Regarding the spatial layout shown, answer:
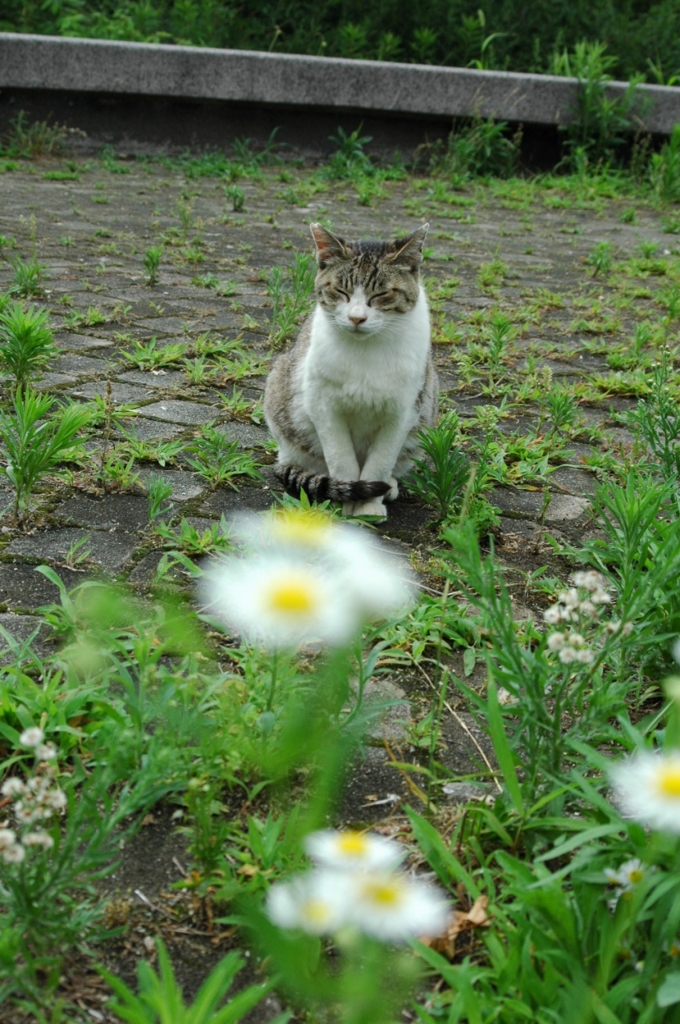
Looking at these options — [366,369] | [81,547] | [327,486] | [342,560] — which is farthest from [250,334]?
[342,560]

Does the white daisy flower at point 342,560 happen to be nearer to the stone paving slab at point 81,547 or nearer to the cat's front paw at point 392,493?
the stone paving slab at point 81,547

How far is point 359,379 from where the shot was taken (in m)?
3.11

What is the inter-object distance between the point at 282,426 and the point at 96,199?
5.00m

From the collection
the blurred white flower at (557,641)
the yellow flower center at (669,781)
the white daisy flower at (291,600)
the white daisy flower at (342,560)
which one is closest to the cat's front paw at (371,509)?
the white daisy flower at (342,560)

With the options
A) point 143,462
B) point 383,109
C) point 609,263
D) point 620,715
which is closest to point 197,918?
point 620,715

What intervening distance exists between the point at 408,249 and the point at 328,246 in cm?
26

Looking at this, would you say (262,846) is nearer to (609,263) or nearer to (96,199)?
(609,263)

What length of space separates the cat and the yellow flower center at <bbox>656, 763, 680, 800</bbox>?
6.05ft

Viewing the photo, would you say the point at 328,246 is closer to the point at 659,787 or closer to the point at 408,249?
the point at 408,249

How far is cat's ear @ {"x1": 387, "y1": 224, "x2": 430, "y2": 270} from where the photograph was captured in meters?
3.21

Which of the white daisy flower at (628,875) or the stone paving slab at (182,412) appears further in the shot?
the stone paving slab at (182,412)

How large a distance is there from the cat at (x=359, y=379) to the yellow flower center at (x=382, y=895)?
1.96m

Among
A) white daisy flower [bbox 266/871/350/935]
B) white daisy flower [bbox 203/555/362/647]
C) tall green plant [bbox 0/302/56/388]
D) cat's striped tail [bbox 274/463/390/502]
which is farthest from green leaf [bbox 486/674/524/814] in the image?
tall green plant [bbox 0/302/56/388]

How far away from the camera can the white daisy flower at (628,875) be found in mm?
1327
